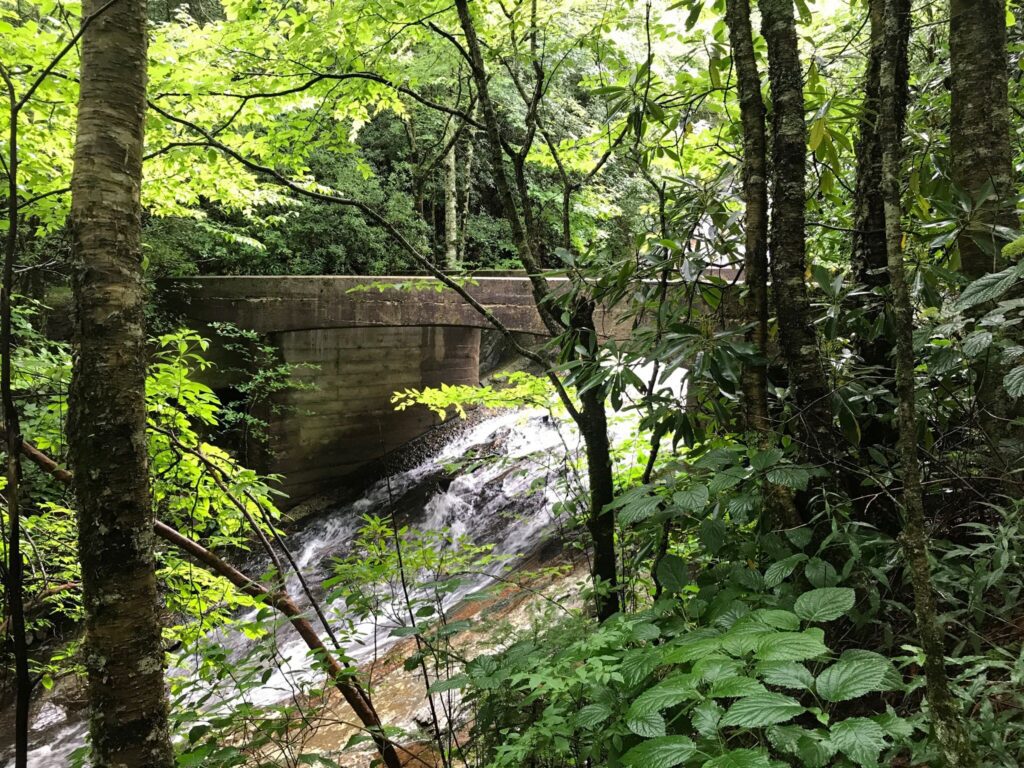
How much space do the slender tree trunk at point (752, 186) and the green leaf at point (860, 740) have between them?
101cm

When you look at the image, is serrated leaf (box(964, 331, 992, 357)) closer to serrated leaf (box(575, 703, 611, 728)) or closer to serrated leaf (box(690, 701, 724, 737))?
serrated leaf (box(690, 701, 724, 737))

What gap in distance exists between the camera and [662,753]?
1016 millimetres

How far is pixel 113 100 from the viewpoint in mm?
1562

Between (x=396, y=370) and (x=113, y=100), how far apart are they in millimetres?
9126

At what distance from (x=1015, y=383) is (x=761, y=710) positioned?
3.22 ft

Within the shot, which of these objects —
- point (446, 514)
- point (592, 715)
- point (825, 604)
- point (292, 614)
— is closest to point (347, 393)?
point (446, 514)

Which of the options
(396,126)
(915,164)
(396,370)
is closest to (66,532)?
(915,164)

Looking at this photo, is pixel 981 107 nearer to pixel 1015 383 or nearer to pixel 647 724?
pixel 1015 383

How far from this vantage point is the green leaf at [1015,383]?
1.32 m

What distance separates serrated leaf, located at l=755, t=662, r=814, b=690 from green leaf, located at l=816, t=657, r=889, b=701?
2cm

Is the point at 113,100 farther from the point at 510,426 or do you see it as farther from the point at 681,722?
the point at 510,426

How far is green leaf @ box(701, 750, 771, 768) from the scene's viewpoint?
927mm

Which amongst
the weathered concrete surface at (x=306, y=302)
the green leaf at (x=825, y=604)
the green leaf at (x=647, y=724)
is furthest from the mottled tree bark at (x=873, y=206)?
the weathered concrete surface at (x=306, y=302)

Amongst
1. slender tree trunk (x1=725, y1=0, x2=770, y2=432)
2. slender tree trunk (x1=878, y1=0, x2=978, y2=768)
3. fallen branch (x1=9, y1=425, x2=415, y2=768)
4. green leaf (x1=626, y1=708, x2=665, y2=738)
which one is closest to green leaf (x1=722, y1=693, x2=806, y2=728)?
green leaf (x1=626, y1=708, x2=665, y2=738)
